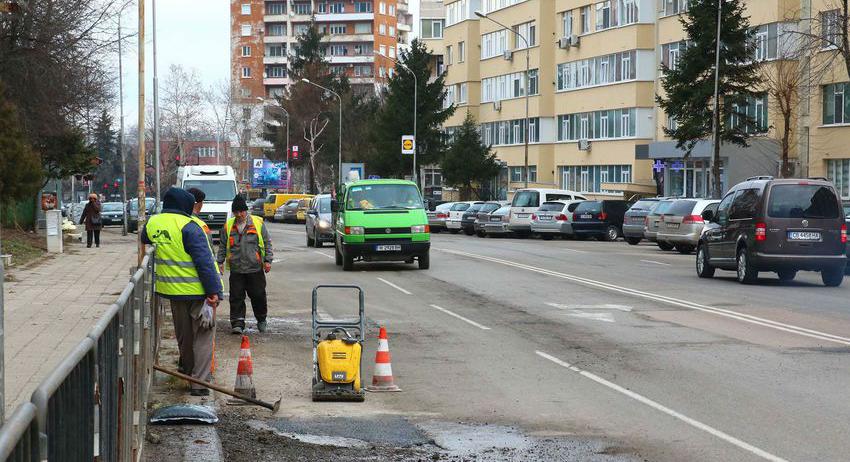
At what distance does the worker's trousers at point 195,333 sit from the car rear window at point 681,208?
26064mm

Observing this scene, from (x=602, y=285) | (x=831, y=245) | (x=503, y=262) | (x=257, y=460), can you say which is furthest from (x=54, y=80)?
(x=257, y=460)

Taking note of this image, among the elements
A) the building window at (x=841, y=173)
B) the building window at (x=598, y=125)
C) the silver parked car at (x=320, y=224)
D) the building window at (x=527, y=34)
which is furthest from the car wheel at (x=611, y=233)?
the building window at (x=527, y=34)

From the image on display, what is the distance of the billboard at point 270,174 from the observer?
386ft

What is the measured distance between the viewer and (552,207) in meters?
47.4

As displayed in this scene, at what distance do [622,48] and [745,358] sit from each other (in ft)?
175

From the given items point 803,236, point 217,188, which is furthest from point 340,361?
point 217,188

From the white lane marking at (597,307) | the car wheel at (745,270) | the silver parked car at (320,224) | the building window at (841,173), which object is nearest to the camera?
the white lane marking at (597,307)

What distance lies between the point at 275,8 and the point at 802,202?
417 ft

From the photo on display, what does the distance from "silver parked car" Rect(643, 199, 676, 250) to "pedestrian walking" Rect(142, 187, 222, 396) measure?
1065 inches

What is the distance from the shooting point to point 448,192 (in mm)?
89500

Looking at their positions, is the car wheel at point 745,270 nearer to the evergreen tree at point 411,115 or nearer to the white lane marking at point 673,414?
the white lane marking at point 673,414

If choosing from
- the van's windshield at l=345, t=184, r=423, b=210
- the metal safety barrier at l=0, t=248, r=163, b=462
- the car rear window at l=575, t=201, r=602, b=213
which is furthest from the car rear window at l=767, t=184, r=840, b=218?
the car rear window at l=575, t=201, r=602, b=213

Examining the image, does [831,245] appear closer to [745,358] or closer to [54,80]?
[745,358]

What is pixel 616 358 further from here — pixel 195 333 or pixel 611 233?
pixel 611 233
